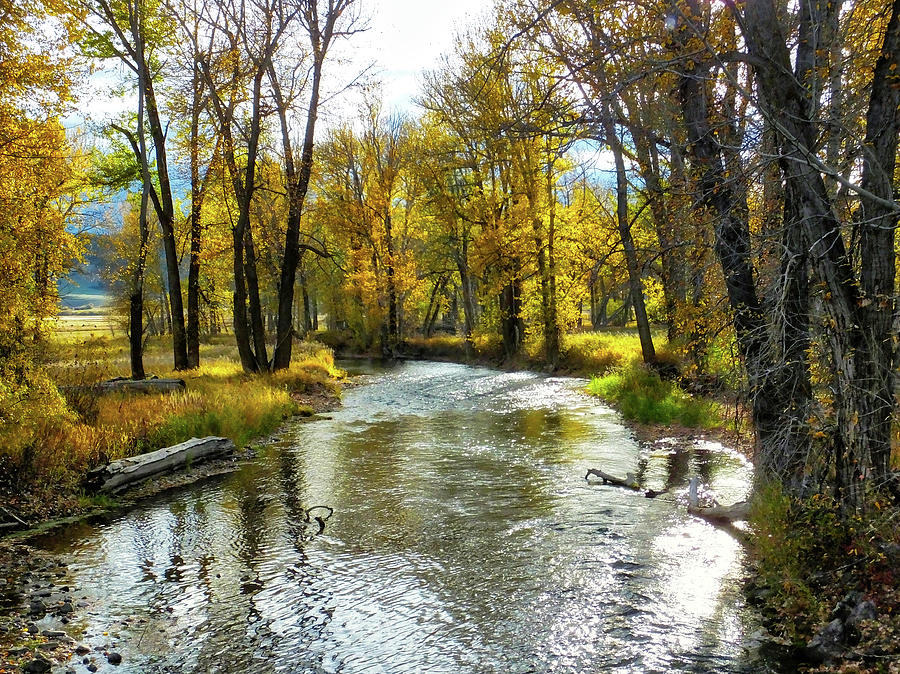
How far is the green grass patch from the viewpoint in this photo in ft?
46.2

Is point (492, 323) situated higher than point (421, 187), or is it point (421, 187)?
point (421, 187)

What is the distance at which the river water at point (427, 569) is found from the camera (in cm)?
502

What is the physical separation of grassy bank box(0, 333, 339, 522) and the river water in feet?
4.41

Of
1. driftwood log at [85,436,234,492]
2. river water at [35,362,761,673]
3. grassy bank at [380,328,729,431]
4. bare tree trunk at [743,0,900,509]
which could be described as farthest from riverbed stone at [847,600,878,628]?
driftwood log at [85,436,234,492]

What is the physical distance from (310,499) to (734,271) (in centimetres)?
719

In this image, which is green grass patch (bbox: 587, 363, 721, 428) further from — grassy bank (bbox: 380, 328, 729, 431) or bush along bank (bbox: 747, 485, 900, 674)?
bush along bank (bbox: 747, 485, 900, 674)

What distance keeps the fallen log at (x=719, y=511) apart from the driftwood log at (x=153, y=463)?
913 cm

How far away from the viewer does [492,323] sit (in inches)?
1312

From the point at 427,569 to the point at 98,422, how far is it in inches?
316

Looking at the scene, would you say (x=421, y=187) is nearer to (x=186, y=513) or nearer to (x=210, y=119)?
(x=210, y=119)

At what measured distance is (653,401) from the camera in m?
15.6

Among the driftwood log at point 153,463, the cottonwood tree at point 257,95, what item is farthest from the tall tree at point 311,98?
the driftwood log at point 153,463

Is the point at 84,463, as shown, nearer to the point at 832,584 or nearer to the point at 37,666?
the point at 37,666

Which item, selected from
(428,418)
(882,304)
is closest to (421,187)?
(428,418)
